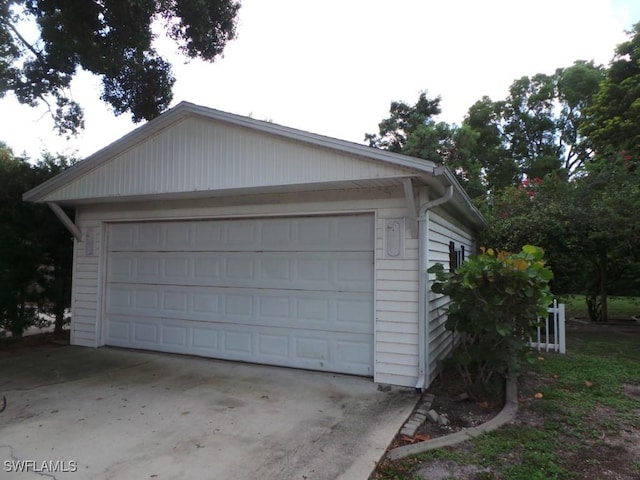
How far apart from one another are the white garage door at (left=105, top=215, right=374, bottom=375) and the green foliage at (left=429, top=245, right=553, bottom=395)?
1.14 m

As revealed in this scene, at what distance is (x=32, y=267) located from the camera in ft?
22.6

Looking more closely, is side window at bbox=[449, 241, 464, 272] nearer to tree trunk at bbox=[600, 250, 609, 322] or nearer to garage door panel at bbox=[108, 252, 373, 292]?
garage door panel at bbox=[108, 252, 373, 292]

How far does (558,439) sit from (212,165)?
4.56m

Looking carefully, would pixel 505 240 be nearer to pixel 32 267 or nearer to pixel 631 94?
pixel 631 94

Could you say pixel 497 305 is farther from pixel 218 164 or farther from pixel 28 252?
pixel 28 252

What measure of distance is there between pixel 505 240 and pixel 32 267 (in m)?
9.77

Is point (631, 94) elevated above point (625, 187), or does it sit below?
above

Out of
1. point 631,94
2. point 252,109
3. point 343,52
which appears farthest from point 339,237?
point 252,109

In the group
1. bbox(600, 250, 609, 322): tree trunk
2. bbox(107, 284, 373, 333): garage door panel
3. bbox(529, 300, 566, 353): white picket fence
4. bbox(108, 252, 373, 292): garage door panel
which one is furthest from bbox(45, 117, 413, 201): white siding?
bbox(600, 250, 609, 322): tree trunk

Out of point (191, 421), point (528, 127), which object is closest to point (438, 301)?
point (191, 421)

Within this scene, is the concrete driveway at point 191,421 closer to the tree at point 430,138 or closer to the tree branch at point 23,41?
the tree branch at point 23,41

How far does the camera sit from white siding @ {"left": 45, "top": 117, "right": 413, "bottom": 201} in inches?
175

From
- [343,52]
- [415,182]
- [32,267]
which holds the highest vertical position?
[343,52]

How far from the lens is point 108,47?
731cm
